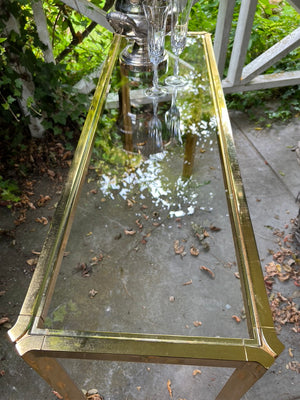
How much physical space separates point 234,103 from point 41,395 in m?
2.39

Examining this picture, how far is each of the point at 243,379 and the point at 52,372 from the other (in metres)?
0.45

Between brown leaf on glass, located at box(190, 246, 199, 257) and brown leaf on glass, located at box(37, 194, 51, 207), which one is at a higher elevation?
brown leaf on glass, located at box(190, 246, 199, 257)

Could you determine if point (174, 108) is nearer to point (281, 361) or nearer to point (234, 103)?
point (281, 361)

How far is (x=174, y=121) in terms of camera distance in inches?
59.2

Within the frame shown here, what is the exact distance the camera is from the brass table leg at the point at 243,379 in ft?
2.43

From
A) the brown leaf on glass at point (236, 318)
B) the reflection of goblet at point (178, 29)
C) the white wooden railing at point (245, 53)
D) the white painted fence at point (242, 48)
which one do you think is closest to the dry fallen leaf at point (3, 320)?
the brown leaf on glass at point (236, 318)

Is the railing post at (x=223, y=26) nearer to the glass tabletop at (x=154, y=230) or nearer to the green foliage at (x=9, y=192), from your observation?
the glass tabletop at (x=154, y=230)

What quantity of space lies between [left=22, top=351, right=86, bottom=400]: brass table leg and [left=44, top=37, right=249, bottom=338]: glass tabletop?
0.07m

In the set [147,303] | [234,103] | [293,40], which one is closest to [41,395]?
[147,303]

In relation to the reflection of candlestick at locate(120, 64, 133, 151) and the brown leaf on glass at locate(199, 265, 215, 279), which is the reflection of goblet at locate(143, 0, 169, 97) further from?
the brown leaf on glass at locate(199, 265, 215, 279)

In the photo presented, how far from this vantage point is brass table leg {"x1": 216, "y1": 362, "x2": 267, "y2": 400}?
0.74 metres

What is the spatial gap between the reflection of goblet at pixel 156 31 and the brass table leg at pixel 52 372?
3.81 feet

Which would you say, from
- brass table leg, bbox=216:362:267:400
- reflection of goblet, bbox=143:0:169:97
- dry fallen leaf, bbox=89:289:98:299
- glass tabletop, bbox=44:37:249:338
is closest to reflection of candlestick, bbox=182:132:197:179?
glass tabletop, bbox=44:37:249:338

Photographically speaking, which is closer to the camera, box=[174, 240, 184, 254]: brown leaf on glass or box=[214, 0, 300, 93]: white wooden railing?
box=[174, 240, 184, 254]: brown leaf on glass
